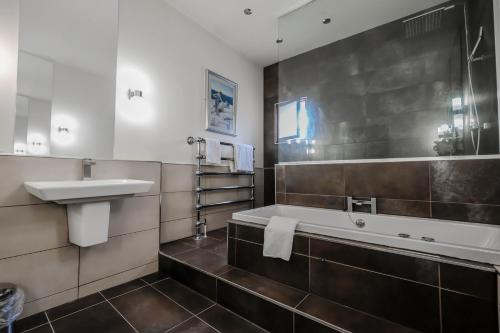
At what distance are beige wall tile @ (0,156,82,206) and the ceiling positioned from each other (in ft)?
6.12

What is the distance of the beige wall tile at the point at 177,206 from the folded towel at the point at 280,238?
112cm

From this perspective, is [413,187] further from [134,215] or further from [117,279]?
[117,279]

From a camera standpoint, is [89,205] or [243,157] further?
[243,157]

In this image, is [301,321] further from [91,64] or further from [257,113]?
[257,113]

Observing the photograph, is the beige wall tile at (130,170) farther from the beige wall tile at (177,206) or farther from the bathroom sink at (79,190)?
the beige wall tile at (177,206)

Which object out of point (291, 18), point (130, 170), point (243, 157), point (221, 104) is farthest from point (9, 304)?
point (291, 18)

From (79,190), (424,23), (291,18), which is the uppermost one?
(291,18)

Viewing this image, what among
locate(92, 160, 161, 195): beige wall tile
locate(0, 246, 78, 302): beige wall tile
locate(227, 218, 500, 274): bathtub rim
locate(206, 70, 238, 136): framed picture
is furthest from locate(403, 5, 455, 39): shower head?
locate(0, 246, 78, 302): beige wall tile

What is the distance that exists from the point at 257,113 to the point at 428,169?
2.23 m

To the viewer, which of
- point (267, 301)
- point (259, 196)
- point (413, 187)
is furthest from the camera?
point (259, 196)

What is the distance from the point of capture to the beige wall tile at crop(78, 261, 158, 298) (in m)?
1.54

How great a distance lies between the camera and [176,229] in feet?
7.34

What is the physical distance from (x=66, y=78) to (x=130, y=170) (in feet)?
2.56

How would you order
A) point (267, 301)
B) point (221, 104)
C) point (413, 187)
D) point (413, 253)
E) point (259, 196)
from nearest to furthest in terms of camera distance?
1. point (413, 253)
2. point (267, 301)
3. point (413, 187)
4. point (221, 104)
5. point (259, 196)
